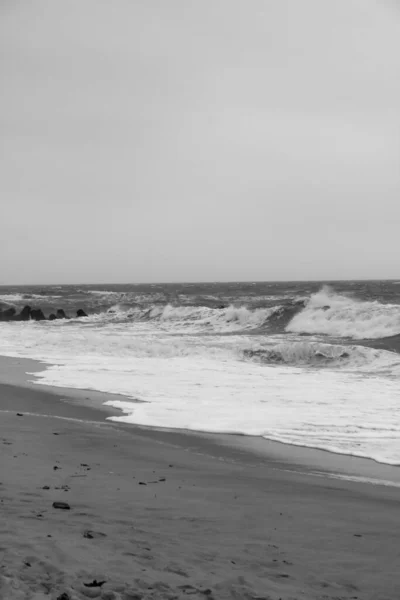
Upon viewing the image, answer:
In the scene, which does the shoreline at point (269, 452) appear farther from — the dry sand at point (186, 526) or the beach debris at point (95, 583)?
the beach debris at point (95, 583)

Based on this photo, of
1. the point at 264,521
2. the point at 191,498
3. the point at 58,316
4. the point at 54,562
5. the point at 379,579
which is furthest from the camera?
the point at 58,316

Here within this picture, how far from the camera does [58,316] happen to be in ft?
131

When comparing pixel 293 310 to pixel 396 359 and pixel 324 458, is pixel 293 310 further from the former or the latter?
pixel 324 458

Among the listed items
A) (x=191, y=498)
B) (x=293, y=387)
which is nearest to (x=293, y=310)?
(x=293, y=387)

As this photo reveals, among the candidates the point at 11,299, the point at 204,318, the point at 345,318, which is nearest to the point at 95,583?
the point at 345,318

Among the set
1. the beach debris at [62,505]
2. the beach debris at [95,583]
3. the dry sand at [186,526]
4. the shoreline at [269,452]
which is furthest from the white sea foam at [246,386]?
the beach debris at [95,583]

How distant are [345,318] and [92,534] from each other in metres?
23.8

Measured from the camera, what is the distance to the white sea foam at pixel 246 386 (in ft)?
23.4

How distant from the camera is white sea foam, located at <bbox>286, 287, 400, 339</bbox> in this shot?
76.7 feet

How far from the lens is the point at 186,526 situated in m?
3.63

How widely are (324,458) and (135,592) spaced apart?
11.6ft

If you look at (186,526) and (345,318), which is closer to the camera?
(186,526)

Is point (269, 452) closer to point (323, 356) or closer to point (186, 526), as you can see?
point (186, 526)

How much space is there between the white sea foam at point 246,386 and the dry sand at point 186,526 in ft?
3.85
